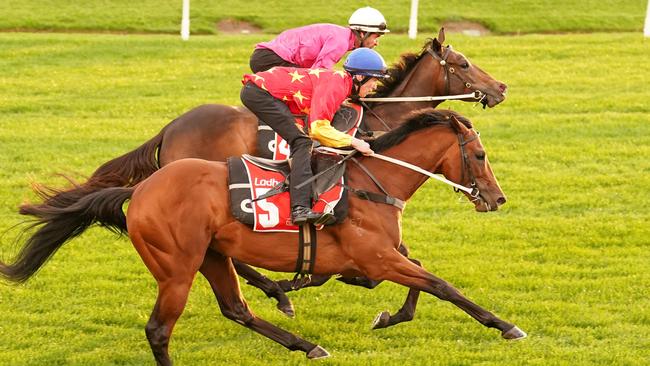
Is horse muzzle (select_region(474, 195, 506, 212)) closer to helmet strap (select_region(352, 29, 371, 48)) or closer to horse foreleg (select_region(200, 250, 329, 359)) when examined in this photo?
horse foreleg (select_region(200, 250, 329, 359))

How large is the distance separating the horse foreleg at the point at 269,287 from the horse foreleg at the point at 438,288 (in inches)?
67.5

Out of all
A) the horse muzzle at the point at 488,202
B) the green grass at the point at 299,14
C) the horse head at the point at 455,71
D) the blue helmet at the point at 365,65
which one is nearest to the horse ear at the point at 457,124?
the horse muzzle at the point at 488,202

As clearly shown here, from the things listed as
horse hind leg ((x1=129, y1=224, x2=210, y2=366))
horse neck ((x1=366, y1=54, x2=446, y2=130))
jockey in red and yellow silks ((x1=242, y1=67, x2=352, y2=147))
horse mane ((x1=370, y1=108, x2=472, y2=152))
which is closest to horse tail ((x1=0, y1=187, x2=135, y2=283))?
horse hind leg ((x1=129, y1=224, x2=210, y2=366))

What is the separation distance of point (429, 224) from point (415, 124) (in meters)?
4.52

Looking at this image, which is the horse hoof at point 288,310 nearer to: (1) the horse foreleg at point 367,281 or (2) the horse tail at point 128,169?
(1) the horse foreleg at point 367,281

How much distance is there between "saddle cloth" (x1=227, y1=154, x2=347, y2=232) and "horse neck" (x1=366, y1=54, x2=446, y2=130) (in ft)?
6.35

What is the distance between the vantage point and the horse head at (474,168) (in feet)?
26.2

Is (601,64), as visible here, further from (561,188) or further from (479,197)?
(479,197)

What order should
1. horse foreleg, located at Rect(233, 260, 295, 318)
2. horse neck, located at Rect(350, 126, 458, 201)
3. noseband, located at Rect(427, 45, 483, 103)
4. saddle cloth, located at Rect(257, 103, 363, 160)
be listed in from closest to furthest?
horse neck, located at Rect(350, 126, 458, 201)
saddle cloth, located at Rect(257, 103, 363, 160)
horse foreleg, located at Rect(233, 260, 295, 318)
noseband, located at Rect(427, 45, 483, 103)

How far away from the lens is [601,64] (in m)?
20.4

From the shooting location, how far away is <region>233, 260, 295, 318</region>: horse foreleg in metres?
9.43

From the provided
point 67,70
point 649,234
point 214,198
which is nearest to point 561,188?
point 649,234

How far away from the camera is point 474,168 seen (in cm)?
800

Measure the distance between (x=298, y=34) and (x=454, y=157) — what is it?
2580 millimetres
